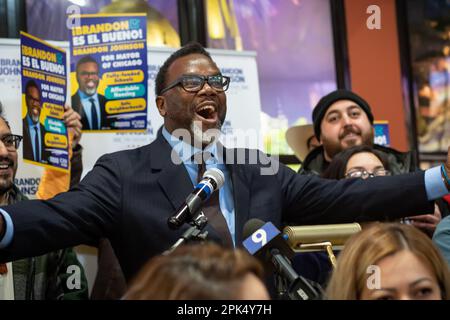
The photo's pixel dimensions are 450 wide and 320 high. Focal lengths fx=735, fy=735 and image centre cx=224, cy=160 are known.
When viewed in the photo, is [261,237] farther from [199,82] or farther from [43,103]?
[43,103]

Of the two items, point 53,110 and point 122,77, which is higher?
point 122,77

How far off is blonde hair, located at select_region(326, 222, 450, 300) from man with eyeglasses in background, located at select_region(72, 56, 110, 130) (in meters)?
2.22

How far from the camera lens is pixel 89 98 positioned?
3.81 m

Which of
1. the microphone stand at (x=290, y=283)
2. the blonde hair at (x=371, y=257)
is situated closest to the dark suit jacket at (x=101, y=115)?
the microphone stand at (x=290, y=283)

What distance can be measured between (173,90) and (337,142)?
151 cm

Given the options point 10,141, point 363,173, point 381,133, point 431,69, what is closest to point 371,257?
point 363,173

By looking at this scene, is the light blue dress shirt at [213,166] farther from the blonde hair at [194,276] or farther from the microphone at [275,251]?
the blonde hair at [194,276]

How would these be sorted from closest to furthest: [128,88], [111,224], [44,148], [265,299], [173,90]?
[265,299] → [111,224] → [173,90] → [44,148] → [128,88]

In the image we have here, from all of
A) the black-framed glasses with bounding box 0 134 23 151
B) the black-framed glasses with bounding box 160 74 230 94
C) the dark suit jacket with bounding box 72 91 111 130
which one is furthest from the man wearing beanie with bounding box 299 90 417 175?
the black-framed glasses with bounding box 0 134 23 151

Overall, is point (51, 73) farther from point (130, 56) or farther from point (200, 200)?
point (200, 200)

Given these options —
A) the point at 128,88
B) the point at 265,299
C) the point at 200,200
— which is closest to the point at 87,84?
the point at 128,88

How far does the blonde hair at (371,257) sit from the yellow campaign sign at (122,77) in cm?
221

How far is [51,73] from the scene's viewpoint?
344 cm

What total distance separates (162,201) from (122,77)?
1401 mm
